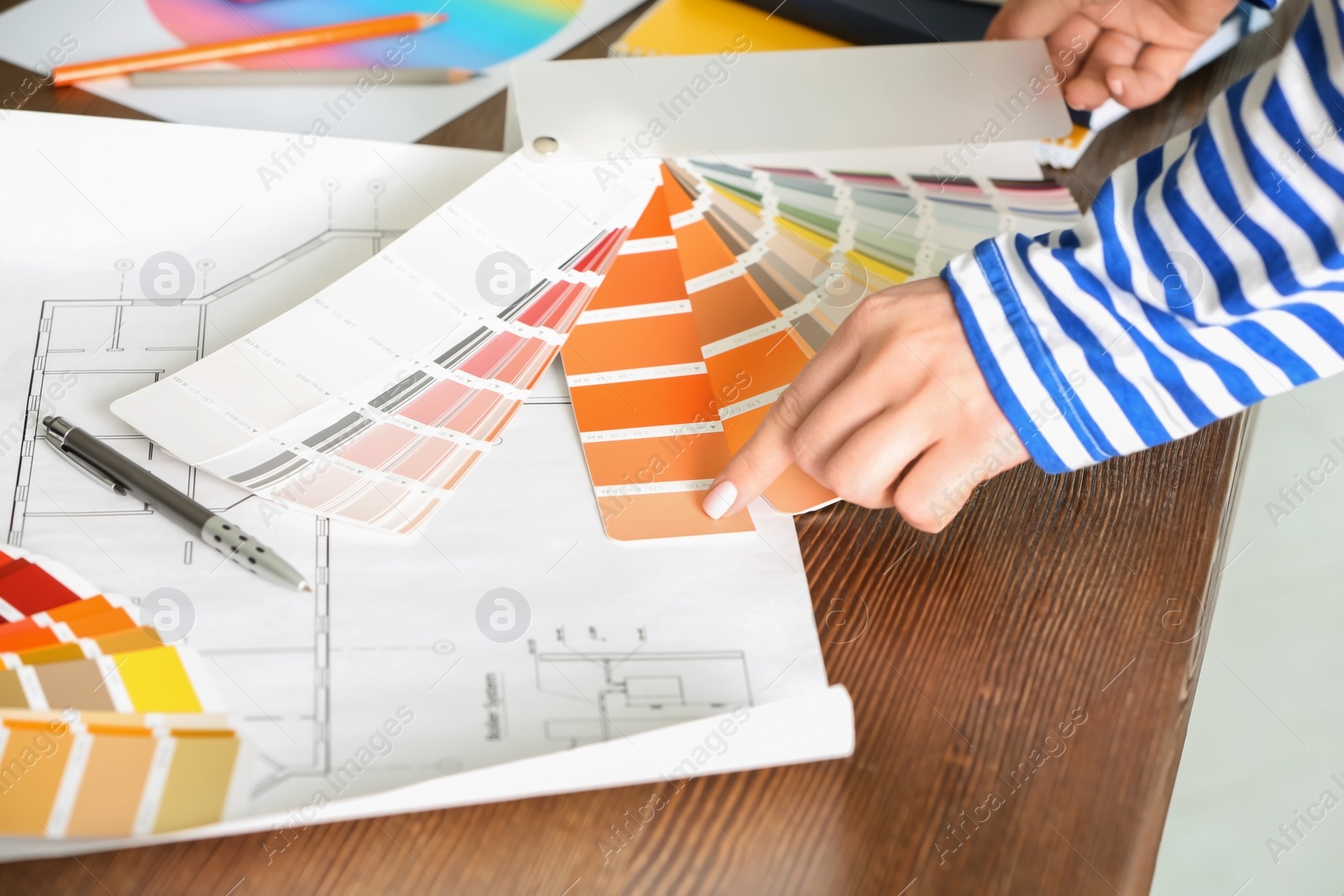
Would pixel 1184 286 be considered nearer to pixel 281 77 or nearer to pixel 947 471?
pixel 947 471

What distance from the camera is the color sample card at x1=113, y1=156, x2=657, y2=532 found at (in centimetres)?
58

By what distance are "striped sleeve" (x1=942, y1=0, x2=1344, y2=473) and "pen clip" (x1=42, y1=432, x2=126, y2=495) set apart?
1.58 feet

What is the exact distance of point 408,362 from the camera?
630 millimetres

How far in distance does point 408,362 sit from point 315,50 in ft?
1.35

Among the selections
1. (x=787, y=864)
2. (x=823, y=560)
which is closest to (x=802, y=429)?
(x=823, y=560)

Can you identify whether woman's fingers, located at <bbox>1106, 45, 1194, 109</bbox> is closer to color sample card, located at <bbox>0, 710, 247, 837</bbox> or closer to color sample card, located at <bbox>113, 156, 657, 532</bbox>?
color sample card, located at <bbox>113, 156, 657, 532</bbox>

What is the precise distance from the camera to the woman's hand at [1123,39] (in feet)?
2.82

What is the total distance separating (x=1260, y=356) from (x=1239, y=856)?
0.70 m

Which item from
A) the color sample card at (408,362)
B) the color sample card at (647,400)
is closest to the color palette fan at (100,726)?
the color sample card at (408,362)

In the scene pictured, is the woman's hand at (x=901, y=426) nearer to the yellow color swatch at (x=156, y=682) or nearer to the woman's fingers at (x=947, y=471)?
the woman's fingers at (x=947, y=471)

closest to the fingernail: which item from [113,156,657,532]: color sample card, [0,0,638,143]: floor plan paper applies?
[113,156,657,532]: color sample card

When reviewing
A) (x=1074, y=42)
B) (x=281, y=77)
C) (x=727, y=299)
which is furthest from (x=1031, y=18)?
(x=281, y=77)

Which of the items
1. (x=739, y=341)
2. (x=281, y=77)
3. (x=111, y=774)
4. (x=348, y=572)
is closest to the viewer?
(x=111, y=774)

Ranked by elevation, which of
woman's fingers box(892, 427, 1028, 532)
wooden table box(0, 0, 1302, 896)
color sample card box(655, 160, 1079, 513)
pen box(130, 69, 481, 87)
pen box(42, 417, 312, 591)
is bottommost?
wooden table box(0, 0, 1302, 896)
